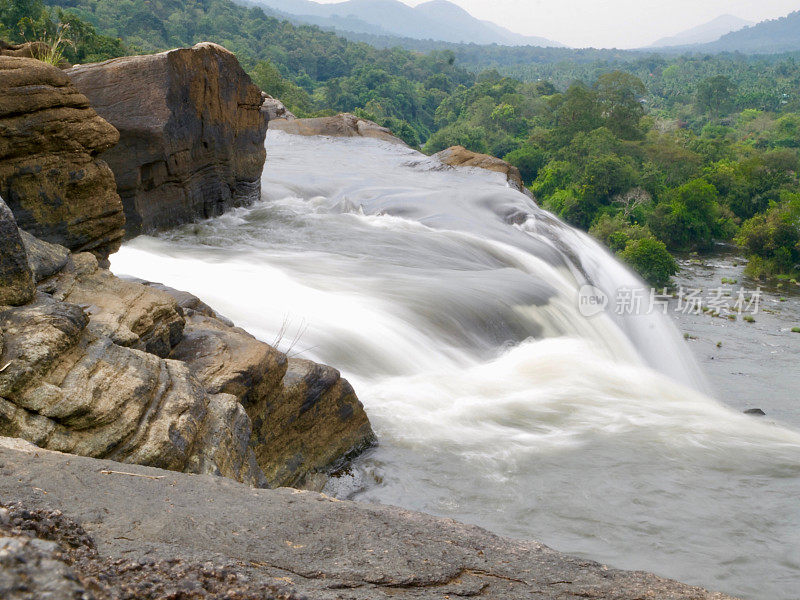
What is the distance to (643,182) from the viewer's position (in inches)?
1262

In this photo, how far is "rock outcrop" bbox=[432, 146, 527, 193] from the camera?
2036 centimetres

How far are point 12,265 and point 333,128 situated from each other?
23.1m

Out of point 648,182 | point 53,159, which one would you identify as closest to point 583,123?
point 648,182

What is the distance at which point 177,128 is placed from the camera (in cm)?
1098

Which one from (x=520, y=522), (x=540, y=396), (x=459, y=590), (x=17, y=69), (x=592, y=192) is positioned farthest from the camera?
(x=592, y=192)

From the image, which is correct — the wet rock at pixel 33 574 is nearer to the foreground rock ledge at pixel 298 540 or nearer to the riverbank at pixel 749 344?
the foreground rock ledge at pixel 298 540

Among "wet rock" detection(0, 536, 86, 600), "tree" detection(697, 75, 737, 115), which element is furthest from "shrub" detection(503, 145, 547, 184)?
"tree" detection(697, 75, 737, 115)

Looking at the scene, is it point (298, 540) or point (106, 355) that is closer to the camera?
point (298, 540)

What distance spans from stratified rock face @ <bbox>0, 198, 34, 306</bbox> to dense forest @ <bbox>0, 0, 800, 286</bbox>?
64.3 feet

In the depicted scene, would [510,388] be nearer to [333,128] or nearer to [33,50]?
[33,50]

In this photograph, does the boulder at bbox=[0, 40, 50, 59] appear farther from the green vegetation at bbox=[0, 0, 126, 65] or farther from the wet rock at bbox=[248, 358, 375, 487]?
the green vegetation at bbox=[0, 0, 126, 65]

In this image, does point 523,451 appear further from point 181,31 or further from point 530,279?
point 181,31

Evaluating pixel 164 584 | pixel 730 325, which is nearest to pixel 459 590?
pixel 164 584

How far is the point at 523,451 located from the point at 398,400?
1.29 m
